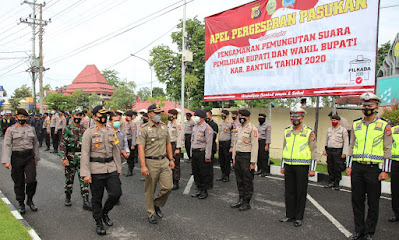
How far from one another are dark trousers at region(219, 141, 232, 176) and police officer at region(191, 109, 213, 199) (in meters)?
1.69

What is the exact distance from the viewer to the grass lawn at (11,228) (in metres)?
4.09

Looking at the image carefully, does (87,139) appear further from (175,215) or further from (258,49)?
(258,49)

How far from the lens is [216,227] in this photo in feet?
15.8

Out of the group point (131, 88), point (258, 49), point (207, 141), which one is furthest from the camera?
point (131, 88)

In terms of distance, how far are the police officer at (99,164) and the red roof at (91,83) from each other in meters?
75.9

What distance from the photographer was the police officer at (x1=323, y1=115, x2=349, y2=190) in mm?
7418

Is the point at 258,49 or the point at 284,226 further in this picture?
the point at 258,49

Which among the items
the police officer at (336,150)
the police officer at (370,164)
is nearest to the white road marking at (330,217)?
the police officer at (370,164)

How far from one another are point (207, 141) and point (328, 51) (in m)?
5.29

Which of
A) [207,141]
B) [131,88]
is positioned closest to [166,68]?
[131,88]

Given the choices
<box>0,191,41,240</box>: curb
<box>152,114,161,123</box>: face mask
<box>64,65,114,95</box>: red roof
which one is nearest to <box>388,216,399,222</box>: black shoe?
<box>152,114,161,123</box>: face mask

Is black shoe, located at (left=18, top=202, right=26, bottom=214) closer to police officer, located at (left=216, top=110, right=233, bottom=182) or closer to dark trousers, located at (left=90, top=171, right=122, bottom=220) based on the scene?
dark trousers, located at (left=90, top=171, right=122, bottom=220)

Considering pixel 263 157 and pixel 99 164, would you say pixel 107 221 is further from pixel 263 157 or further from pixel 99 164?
pixel 263 157

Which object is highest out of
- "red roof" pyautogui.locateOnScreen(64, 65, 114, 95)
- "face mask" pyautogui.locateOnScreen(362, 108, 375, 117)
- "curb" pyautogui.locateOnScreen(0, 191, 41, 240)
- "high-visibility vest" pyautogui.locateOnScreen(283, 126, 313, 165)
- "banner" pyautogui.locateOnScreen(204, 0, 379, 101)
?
"red roof" pyautogui.locateOnScreen(64, 65, 114, 95)
